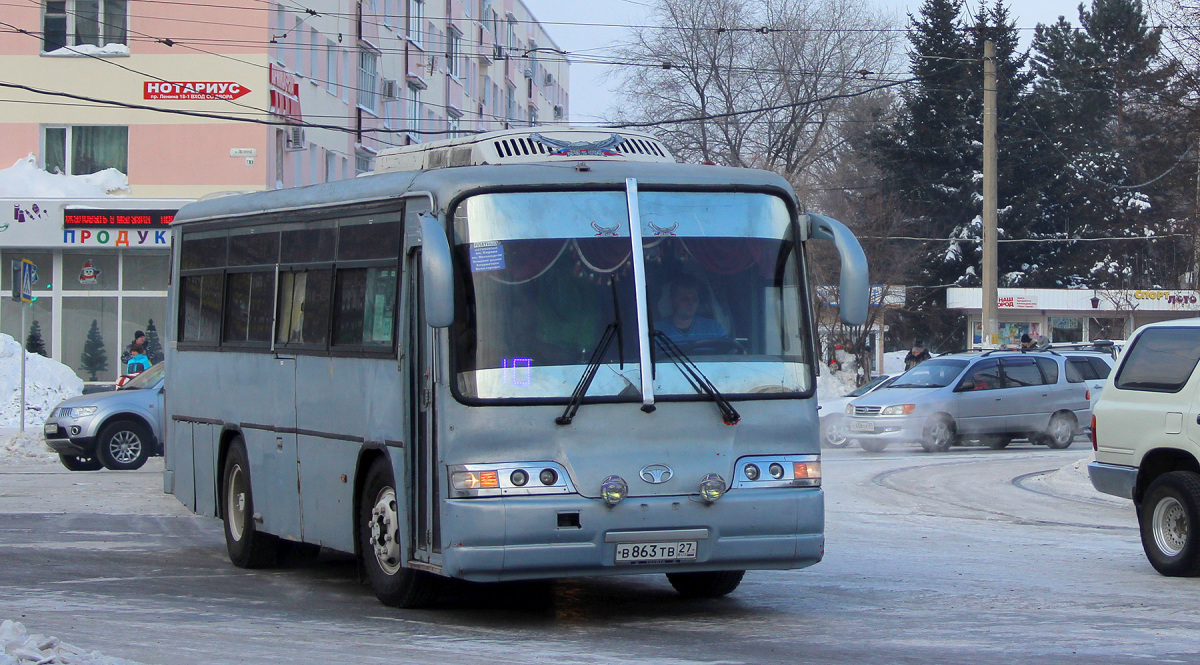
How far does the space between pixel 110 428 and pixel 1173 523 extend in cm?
1494

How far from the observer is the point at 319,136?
41375 mm

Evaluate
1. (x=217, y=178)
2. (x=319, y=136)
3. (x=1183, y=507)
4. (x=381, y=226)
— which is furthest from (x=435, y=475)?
(x=319, y=136)

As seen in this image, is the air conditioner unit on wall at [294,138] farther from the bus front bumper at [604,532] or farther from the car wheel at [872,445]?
the bus front bumper at [604,532]

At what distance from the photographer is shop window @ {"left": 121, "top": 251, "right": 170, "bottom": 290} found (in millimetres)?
36812

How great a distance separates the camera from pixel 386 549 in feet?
29.4

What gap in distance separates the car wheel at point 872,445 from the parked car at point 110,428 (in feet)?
37.9

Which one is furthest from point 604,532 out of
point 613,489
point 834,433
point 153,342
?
point 153,342

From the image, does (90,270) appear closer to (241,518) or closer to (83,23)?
(83,23)

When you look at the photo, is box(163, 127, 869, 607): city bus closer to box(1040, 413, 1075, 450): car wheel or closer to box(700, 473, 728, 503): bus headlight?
box(700, 473, 728, 503): bus headlight

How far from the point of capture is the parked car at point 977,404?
2533 cm

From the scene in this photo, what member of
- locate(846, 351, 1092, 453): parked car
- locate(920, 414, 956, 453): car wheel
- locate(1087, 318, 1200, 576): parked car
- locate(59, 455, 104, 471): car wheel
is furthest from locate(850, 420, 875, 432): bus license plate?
locate(1087, 318, 1200, 576): parked car

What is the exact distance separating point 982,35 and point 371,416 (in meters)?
58.1

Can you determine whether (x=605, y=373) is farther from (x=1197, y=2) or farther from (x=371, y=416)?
(x=1197, y=2)

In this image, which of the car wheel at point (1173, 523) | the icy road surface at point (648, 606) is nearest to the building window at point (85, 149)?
the icy road surface at point (648, 606)
